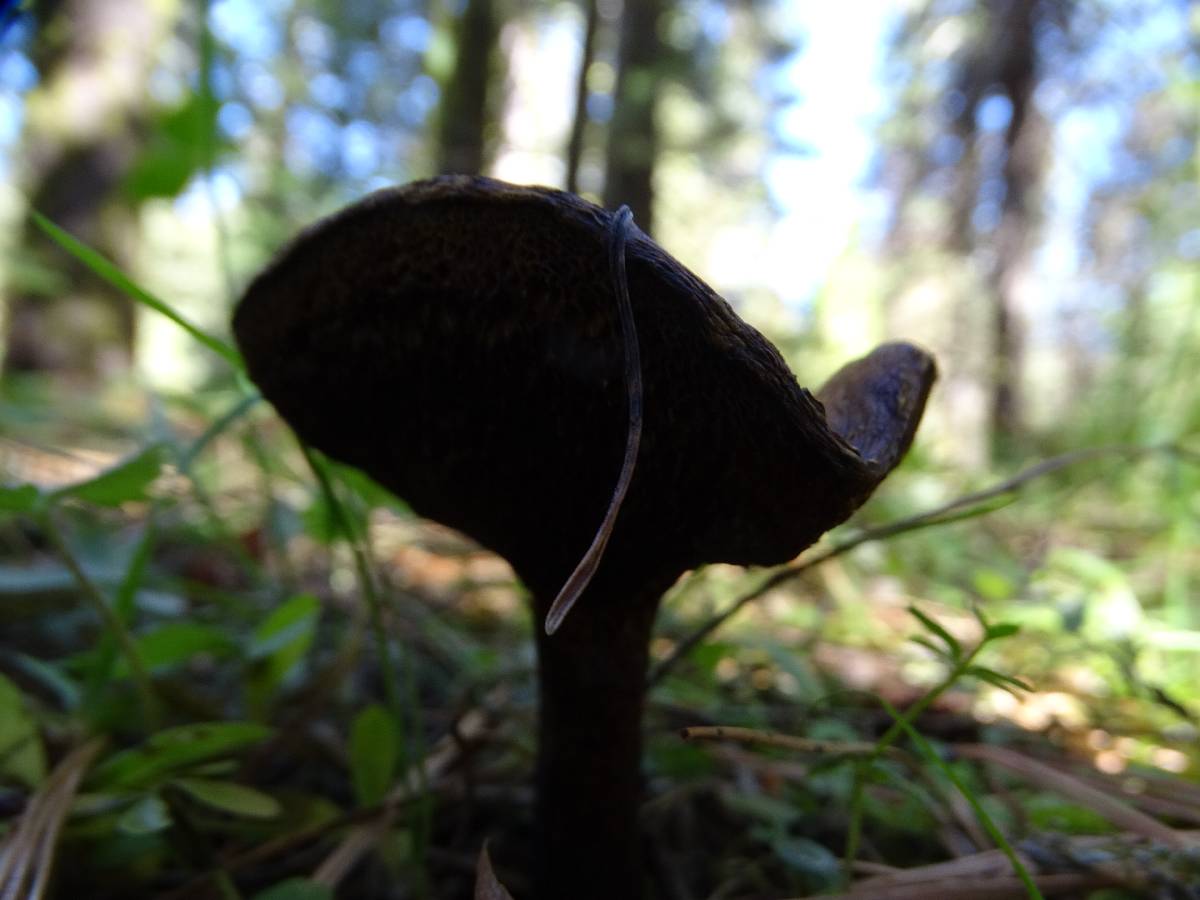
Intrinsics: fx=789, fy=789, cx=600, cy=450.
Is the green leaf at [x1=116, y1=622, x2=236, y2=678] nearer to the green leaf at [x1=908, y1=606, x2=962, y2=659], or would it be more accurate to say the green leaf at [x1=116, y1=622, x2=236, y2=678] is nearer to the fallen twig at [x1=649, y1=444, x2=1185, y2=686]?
the fallen twig at [x1=649, y1=444, x2=1185, y2=686]

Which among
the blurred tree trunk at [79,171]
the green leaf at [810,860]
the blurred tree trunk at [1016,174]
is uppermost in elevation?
the blurred tree trunk at [1016,174]

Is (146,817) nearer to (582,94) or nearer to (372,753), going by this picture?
(372,753)

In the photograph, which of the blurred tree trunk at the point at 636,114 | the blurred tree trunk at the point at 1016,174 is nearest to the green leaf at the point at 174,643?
the blurred tree trunk at the point at 636,114

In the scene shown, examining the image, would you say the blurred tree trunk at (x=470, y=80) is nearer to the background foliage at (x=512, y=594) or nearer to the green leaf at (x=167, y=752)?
the background foliage at (x=512, y=594)

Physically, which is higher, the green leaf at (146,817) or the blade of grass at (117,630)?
the blade of grass at (117,630)

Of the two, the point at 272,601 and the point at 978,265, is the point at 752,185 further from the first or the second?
the point at 272,601

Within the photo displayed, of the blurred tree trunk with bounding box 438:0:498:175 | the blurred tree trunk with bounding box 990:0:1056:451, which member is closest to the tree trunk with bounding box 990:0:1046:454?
the blurred tree trunk with bounding box 990:0:1056:451

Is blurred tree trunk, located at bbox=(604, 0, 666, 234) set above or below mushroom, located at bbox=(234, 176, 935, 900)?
above
